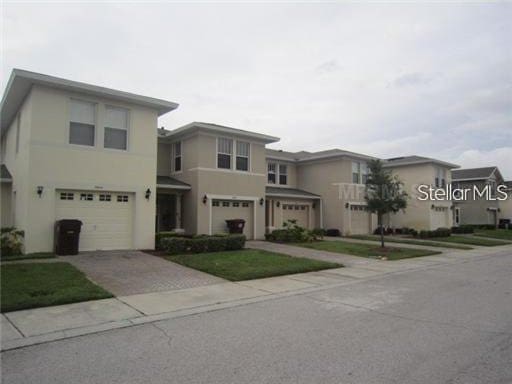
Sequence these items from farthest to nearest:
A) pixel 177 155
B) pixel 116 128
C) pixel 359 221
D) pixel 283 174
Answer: pixel 283 174
pixel 359 221
pixel 177 155
pixel 116 128

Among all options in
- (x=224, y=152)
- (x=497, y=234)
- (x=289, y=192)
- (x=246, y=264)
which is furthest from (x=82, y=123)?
(x=497, y=234)

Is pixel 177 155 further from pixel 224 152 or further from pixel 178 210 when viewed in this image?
pixel 178 210

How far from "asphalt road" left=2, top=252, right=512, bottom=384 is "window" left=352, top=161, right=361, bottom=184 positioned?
63.5ft

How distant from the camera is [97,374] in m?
4.21

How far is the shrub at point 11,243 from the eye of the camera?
492 inches

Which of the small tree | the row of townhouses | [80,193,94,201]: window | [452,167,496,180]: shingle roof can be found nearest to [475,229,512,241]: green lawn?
[452,167,496,180]: shingle roof

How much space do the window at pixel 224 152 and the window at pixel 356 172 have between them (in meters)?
10.4

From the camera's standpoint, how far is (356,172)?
26938 millimetres

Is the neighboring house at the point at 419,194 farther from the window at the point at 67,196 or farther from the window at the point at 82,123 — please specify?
the window at the point at 67,196

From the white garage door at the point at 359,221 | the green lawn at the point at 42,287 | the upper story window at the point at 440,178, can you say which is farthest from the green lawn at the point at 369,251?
the upper story window at the point at 440,178

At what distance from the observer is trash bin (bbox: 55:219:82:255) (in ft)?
42.3

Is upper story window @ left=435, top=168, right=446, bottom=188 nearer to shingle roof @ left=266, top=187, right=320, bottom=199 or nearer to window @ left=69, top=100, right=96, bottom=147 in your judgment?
shingle roof @ left=266, top=187, right=320, bottom=199

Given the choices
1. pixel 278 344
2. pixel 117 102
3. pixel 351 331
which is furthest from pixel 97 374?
pixel 117 102

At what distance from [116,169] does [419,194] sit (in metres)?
24.8
